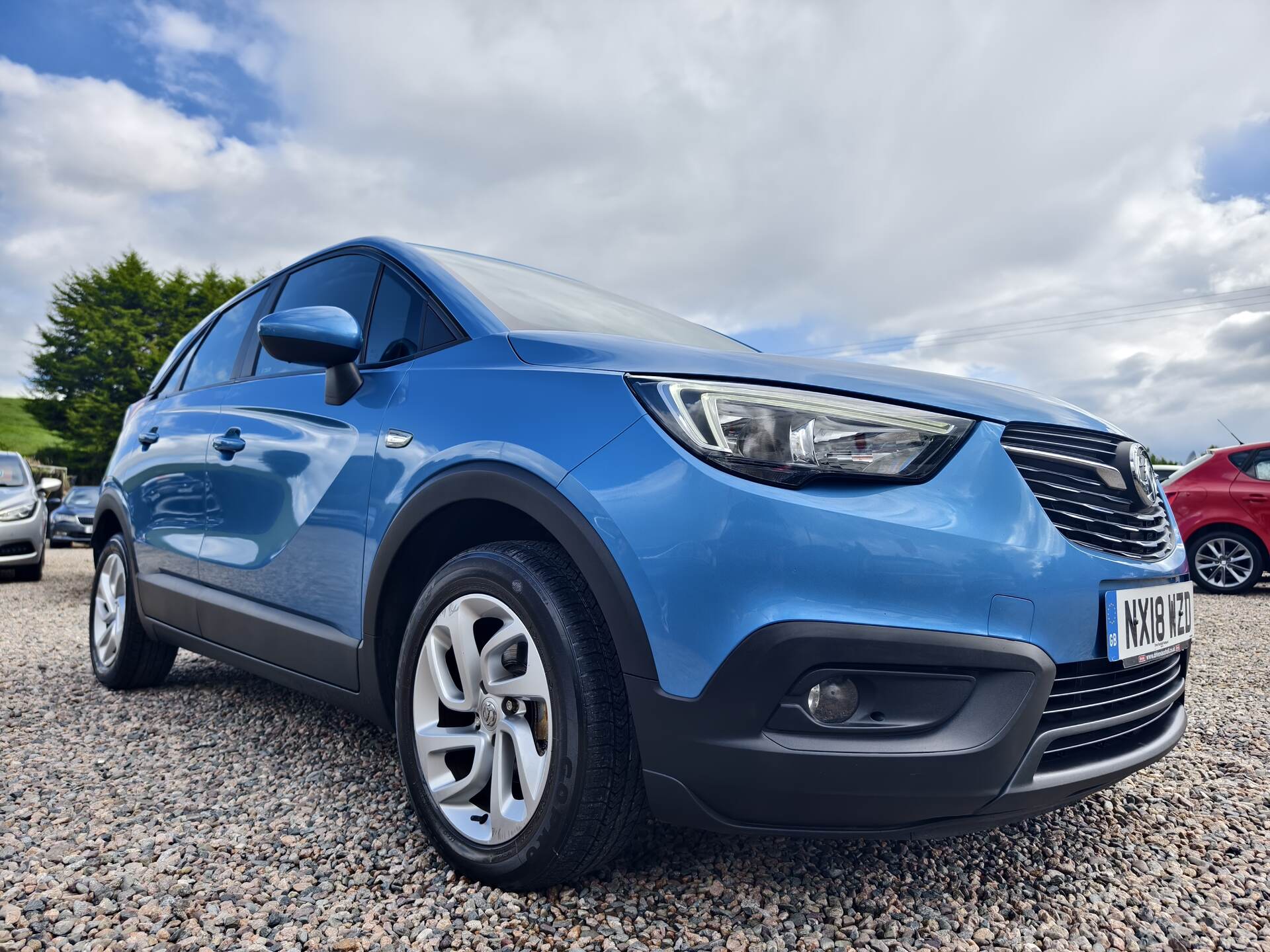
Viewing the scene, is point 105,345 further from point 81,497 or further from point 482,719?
point 482,719

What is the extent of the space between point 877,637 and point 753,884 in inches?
30.4

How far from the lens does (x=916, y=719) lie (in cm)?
155

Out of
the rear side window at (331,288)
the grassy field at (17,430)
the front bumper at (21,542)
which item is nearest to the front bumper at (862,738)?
the rear side window at (331,288)

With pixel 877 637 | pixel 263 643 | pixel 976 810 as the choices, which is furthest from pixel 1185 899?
pixel 263 643

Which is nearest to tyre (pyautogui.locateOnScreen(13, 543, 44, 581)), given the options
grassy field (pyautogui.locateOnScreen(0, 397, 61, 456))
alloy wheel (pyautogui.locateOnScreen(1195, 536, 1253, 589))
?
alloy wheel (pyautogui.locateOnScreen(1195, 536, 1253, 589))

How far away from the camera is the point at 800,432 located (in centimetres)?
159

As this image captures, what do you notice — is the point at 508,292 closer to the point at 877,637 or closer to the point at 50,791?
the point at 877,637

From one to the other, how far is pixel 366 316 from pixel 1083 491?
1.99m

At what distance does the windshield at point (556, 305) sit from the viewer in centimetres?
233

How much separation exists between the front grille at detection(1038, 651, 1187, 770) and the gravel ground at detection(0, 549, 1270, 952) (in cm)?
38

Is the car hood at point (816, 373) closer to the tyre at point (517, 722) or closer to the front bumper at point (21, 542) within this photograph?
the tyre at point (517, 722)

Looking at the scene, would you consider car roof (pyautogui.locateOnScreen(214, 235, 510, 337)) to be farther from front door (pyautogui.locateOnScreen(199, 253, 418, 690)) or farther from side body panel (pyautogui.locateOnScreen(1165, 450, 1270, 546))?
side body panel (pyautogui.locateOnScreen(1165, 450, 1270, 546))

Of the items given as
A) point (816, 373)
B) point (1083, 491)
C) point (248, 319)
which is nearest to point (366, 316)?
point (248, 319)

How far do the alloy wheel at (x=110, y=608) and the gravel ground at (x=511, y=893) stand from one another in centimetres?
89
